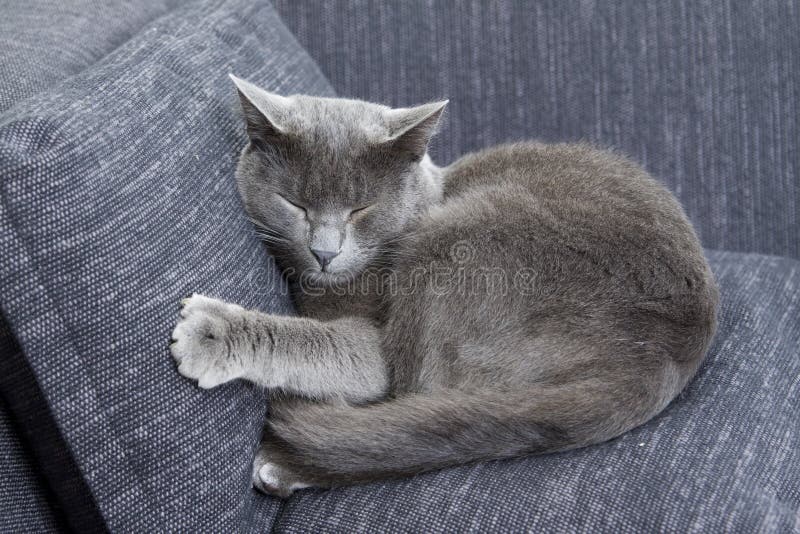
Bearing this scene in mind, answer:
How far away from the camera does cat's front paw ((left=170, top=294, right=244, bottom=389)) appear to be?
107 centimetres

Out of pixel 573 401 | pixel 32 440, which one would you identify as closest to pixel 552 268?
pixel 573 401

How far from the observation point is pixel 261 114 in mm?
1299

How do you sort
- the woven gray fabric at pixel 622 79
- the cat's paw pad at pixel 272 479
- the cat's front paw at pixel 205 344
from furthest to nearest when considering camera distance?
the woven gray fabric at pixel 622 79 → the cat's paw pad at pixel 272 479 → the cat's front paw at pixel 205 344

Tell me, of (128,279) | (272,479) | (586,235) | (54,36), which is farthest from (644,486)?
(54,36)

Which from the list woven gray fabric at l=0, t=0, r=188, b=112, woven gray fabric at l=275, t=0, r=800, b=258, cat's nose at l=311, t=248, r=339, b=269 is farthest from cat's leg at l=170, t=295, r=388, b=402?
woven gray fabric at l=275, t=0, r=800, b=258

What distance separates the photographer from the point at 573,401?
1.14 m

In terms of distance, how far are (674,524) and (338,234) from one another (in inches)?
28.9

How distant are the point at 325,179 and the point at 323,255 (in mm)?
141

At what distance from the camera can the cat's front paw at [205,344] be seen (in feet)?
3.52

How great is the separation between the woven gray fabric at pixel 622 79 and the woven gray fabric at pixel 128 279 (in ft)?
2.85

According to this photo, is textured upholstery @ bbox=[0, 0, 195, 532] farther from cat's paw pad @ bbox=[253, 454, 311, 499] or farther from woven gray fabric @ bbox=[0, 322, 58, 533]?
cat's paw pad @ bbox=[253, 454, 311, 499]

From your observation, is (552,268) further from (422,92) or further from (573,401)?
(422,92)

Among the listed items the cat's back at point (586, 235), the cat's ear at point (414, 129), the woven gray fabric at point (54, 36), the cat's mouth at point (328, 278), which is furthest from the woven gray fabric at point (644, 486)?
the woven gray fabric at point (54, 36)

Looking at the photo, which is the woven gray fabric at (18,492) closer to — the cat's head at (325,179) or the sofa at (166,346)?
the sofa at (166,346)
